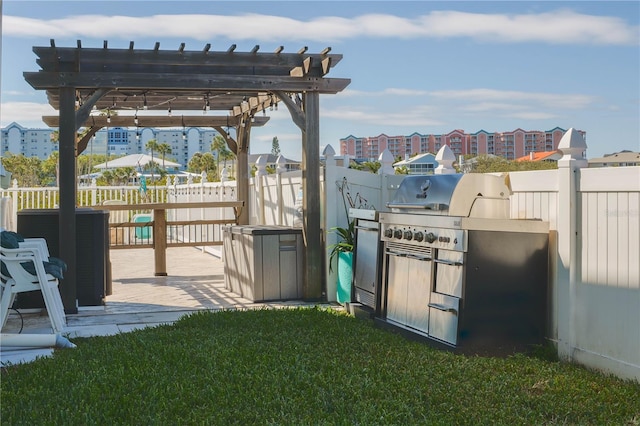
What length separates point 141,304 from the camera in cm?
890

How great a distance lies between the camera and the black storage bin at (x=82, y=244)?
8.38m

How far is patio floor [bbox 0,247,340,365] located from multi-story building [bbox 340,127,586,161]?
31284 millimetres

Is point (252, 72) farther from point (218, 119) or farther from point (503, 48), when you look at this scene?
point (503, 48)

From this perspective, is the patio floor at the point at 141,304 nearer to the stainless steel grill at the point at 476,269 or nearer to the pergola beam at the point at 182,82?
the pergola beam at the point at 182,82

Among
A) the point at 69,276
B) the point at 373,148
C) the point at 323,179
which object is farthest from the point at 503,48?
the point at 373,148

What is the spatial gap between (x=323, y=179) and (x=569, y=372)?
14.6 feet

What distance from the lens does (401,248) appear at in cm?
651

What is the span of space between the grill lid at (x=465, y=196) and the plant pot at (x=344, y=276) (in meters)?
2.00

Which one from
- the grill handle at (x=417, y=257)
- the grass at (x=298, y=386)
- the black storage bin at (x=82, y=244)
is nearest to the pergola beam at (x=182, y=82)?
the black storage bin at (x=82, y=244)

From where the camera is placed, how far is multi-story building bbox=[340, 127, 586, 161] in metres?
54.8

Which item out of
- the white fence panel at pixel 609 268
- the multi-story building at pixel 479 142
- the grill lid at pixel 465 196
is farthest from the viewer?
the multi-story building at pixel 479 142

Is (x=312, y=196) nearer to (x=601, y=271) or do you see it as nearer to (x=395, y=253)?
(x=395, y=253)

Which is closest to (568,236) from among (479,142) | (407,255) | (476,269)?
(476,269)

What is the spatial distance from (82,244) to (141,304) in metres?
1.01
